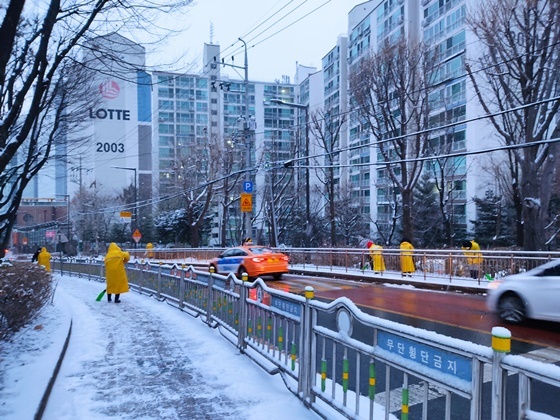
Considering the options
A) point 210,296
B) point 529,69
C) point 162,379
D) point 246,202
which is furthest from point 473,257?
point 162,379

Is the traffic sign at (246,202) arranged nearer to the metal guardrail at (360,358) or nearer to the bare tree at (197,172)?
the metal guardrail at (360,358)

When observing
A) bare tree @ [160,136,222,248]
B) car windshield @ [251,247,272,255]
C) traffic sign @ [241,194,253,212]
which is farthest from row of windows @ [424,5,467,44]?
car windshield @ [251,247,272,255]

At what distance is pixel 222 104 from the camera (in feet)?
272

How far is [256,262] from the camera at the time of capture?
754 inches

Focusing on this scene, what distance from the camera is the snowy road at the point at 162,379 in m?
5.11

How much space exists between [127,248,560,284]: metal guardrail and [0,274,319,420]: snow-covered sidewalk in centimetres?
1023

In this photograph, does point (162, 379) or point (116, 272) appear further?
point (116, 272)

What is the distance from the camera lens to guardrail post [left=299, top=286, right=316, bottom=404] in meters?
5.08

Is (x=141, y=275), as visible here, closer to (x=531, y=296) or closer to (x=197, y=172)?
(x=531, y=296)

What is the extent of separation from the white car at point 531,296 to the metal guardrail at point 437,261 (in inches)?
197

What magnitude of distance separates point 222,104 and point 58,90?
72.3 meters

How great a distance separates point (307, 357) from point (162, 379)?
7.24ft

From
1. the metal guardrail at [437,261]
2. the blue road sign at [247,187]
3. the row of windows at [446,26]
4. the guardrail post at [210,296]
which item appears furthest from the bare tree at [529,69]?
the row of windows at [446,26]

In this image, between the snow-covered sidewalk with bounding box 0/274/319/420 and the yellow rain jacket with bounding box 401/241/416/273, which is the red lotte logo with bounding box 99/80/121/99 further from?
the yellow rain jacket with bounding box 401/241/416/273
